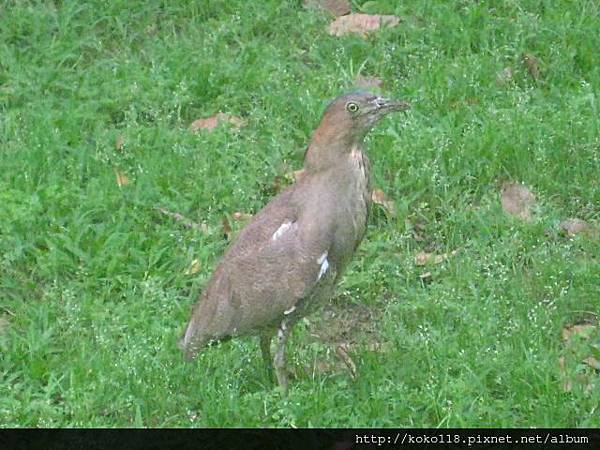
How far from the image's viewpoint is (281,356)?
7504mm

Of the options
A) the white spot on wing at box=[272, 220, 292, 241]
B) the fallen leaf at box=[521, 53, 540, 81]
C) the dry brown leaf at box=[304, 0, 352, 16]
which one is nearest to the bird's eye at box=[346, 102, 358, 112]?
the white spot on wing at box=[272, 220, 292, 241]

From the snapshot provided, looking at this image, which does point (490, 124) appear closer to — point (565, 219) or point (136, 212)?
point (565, 219)

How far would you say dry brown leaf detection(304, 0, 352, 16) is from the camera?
10.9 meters

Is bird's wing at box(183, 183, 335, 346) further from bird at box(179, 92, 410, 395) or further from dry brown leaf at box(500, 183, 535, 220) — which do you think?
dry brown leaf at box(500, 183, 535, 220)

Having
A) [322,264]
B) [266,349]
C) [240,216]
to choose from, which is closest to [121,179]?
[240,216]

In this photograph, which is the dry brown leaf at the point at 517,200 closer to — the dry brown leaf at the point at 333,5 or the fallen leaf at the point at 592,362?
the fallen leaf at the point at 592,362

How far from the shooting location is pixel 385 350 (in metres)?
7.90

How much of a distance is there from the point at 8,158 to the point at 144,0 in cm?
207

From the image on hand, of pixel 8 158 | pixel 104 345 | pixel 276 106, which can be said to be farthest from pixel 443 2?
pixel 104 345

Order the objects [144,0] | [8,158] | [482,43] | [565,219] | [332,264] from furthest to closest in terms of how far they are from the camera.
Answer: [144,0] < [482,43] < [8,158] < [565,219] < [332,264]

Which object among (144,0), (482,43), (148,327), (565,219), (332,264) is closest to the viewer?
(332,264)

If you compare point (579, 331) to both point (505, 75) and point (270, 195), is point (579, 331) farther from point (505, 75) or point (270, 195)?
point (505, 75)

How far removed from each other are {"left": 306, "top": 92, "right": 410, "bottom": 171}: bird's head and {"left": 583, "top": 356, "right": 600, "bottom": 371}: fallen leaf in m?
1.52

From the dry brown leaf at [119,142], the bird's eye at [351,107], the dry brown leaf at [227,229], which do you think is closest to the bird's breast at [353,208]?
the bird's eye at [351,107]
